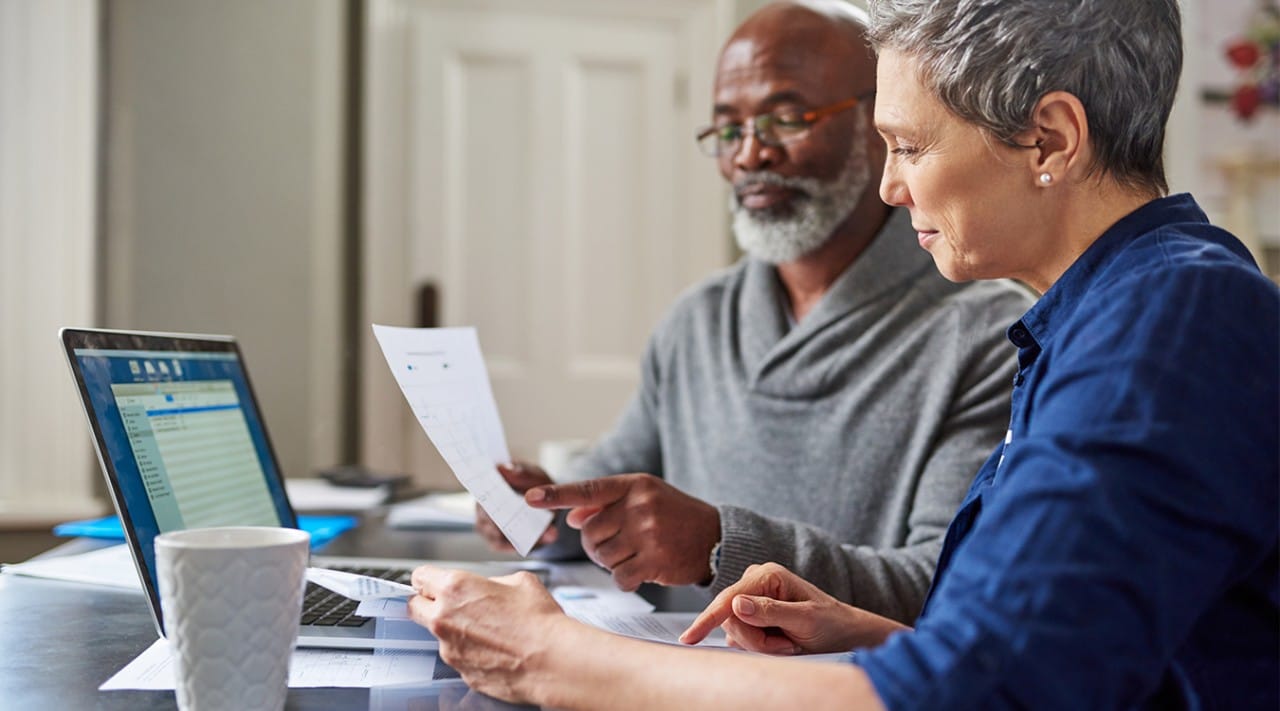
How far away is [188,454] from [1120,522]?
33.9 inches

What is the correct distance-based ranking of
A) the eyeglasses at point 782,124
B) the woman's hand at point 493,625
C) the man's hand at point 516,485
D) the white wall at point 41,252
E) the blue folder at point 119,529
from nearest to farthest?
the woman's hand at point 493,625 → the man's hand at point 516,485 → the blue folder at point 119,529 → the eyeglasses at point 782,124 → the white wall at point 41,252

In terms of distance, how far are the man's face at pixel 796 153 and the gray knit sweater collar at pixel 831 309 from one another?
0.08 meters

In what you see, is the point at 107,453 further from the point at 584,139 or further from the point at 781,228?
the point at 584,139

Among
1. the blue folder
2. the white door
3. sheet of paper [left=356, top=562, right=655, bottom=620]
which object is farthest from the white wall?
sheet of paper [left=356, top=562, right=655, bottom=620]

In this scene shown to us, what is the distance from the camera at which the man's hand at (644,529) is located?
1.14 metres

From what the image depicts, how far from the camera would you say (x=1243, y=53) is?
331 cm

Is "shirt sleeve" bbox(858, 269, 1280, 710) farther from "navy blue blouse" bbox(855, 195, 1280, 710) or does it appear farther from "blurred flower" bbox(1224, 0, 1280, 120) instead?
"blurred flower" bbox(1224, 0, 1280, 120)

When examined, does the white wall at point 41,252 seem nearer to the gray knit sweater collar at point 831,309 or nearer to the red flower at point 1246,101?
the gray knit sweater collar at point 831,309

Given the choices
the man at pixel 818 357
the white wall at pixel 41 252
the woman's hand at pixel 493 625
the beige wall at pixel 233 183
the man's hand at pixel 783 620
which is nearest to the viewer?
the woman's hand at pixel 493 625

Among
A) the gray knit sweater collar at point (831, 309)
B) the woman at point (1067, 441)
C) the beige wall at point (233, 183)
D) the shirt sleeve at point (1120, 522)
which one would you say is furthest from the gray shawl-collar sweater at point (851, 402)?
the beige wall at point (233, 183)

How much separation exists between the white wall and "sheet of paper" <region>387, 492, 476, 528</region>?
1327mm

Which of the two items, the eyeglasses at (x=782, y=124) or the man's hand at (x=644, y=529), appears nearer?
the man's hand at (x=644, y=529)

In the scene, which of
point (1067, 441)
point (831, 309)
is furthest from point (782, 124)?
point (1067, 441)

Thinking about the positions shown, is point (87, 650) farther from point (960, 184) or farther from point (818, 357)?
point (818, 357)
